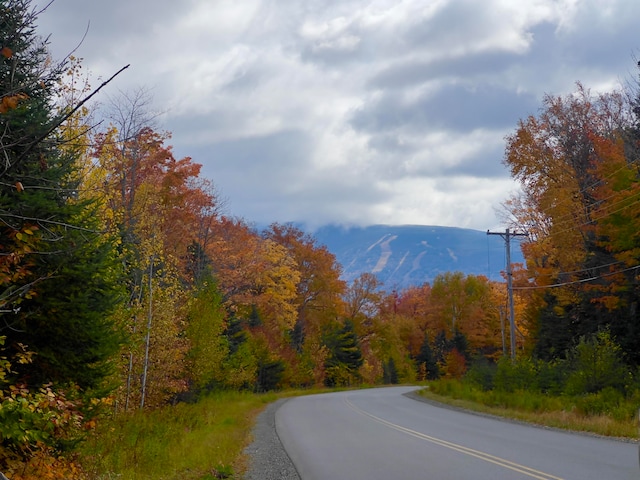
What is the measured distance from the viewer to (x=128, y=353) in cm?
1841

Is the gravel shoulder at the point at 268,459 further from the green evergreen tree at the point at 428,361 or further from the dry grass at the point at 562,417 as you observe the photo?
the green evergreen tree at the point at 428,361

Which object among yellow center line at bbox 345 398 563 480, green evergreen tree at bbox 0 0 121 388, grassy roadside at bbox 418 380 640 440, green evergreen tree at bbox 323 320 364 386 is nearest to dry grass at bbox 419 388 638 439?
grassy roadside at bbox 418 380 640 440

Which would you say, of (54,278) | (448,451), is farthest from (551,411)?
(54,278)

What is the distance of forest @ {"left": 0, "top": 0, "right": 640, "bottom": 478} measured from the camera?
884cm

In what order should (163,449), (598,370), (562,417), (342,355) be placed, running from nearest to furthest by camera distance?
1. (163,449)
2. (562,417)
3. (598,370)
4. (342,355)

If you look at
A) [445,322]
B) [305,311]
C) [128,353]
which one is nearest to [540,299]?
[305,311]

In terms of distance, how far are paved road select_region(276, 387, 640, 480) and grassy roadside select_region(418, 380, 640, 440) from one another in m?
1.02

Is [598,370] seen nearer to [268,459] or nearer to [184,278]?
[268,459]

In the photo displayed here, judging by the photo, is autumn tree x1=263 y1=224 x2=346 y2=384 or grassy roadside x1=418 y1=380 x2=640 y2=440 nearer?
grassy roadside x1=418 y1=380 x2=640 y2=440

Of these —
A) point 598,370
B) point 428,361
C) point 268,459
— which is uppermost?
point 598,370

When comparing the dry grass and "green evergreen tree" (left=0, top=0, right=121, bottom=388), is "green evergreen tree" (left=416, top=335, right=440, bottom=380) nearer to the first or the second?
the dry grass

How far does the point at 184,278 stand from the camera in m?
32.4

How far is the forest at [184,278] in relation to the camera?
884cm

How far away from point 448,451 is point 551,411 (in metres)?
10.9
